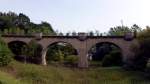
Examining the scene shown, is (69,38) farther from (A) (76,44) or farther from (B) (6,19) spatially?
(B) (6,19)

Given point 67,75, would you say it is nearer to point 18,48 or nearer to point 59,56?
point 18,48

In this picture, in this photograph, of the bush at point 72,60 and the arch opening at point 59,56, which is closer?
the bush at point 72,60

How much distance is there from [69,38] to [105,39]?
181 inches

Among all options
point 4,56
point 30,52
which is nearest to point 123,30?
point 30,52

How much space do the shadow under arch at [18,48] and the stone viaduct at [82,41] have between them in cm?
97


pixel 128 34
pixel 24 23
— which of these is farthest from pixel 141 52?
pixel 24 23

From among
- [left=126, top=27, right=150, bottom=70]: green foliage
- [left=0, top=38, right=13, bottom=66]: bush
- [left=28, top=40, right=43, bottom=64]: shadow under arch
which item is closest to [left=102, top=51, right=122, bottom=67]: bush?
[left=126, top=27, right=150, bottom=70]: green foliage

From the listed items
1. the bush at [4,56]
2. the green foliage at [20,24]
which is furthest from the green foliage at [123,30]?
the bush at [4,56]

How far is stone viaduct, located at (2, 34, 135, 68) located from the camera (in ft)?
163

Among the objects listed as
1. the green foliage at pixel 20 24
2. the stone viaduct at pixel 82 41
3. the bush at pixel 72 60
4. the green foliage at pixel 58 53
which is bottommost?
the bush at pixel 72 60

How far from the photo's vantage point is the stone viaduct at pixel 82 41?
1955 inches

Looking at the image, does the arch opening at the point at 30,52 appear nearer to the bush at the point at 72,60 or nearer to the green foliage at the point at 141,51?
the bush at the point at 72,60

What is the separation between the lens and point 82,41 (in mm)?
51156

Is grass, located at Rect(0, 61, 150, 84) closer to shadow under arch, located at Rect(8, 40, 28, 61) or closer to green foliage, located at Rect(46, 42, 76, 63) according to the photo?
shadow under arch, located at Rect(8, 40, 28, 61)
